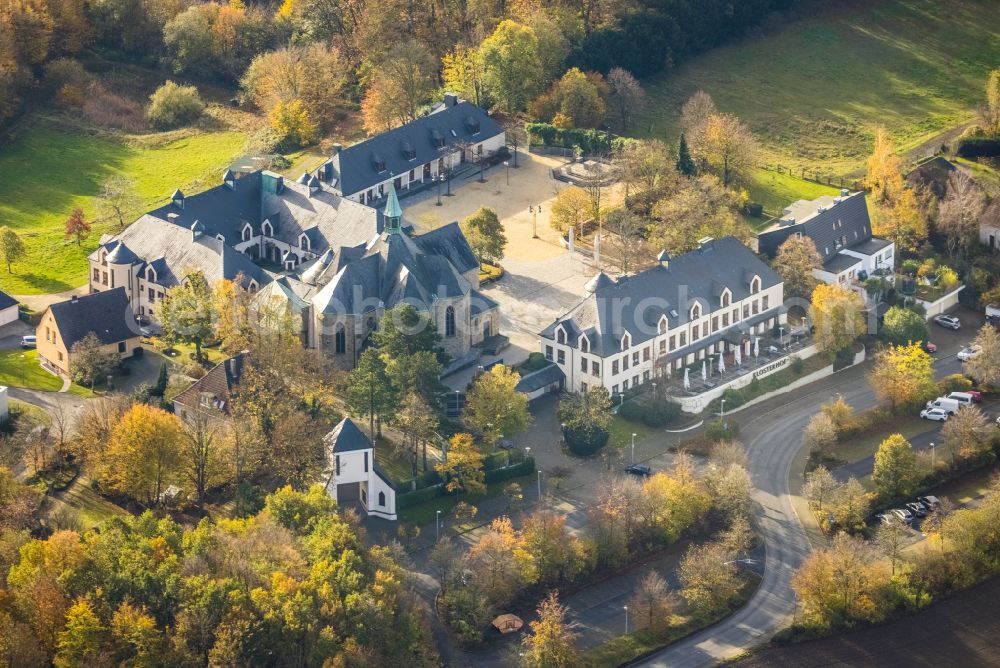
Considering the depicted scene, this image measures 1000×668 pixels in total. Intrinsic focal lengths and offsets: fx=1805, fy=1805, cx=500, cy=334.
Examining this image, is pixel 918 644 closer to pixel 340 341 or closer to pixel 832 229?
pixel 832 229

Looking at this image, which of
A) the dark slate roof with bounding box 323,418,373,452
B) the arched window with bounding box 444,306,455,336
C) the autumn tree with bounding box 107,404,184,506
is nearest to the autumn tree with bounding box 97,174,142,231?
the arched window with bounding box 444,306,455,336

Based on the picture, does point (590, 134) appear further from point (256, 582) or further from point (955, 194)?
point (256, 582)

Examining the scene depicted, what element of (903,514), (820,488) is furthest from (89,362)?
(903,514)

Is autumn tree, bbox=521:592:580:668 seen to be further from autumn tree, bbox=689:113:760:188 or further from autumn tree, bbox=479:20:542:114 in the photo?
autumn tree, bbox=479:20:542:114

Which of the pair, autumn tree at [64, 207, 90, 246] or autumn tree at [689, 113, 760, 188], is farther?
autumn tree at [689, 113, 760, 188]

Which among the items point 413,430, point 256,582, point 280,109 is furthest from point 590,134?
point 256,582

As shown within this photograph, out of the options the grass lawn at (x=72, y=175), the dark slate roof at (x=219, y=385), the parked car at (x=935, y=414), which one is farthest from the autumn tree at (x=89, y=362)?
the parked car at (x=935, y=414)

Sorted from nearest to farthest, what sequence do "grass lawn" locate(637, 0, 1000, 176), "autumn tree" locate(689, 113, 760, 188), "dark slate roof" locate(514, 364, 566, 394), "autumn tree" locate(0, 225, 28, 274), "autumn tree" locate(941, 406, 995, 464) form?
"autumn tree" locate(941, 406, 995, 464) → "dark slate roof" locate(514, 364, 566, 394) → "autumn tree" locate(0, 225, 28, 274) → "autumn tree" locate(689, 113, 760, 188) → "grass lawn" locate(637, 0, 1000, 176)
